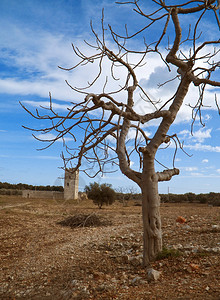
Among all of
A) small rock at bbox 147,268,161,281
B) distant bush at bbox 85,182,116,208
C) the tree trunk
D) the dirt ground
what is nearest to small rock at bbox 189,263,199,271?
the dirt ground

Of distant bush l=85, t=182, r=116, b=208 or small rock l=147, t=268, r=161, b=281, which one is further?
distant bush l=85, t=182, r=116, b=208

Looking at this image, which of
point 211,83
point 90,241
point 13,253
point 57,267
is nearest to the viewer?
point 211,83

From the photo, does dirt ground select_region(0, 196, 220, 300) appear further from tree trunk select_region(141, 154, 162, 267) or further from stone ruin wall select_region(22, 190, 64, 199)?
stone ruin wall select_region(22, 190, 64, 199)

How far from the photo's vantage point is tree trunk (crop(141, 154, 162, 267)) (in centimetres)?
486

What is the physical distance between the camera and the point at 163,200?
35.7 meters

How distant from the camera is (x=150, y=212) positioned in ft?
16.0

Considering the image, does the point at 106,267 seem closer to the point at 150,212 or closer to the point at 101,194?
the point at 150,212

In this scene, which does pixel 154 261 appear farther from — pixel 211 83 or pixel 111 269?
pixel 211 83

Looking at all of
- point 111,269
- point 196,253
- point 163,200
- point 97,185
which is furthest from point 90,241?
point 163,200

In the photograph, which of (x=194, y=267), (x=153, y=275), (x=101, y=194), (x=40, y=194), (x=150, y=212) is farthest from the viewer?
(x=40, y=194)

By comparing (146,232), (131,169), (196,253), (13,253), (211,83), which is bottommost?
(13,253)

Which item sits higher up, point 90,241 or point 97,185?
point 97,185

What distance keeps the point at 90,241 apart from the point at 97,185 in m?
15.6

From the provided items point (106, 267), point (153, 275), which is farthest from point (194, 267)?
point (106, 267)
